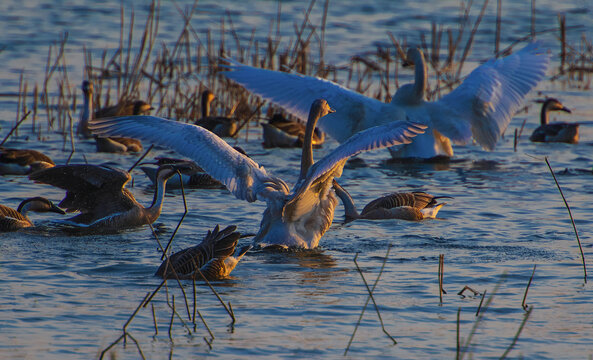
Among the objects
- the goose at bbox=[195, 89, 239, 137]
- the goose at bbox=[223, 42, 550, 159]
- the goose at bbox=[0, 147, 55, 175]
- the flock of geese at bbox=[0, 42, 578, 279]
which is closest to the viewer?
the flock of geese at bbox=[0, 42, 578, 279]

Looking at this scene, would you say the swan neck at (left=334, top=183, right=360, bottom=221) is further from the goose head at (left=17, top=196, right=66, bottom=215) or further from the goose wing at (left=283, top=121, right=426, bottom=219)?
the goose head at (left=17, top=196, right=66, bottom=215)

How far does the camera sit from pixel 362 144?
21.2ft

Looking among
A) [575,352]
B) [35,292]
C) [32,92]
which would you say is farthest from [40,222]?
[32,92]

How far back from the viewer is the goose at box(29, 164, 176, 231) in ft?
25.4

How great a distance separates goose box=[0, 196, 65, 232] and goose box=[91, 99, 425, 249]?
0.92 m

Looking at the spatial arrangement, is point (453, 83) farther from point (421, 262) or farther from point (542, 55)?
point (421, 262)

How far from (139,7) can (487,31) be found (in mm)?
7059

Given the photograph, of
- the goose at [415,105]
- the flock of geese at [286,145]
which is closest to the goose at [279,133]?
the flock of geese at [286,145]

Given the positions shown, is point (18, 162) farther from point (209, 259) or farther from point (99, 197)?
point (209, 259)

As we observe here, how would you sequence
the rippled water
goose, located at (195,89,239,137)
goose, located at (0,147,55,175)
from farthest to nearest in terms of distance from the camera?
goose, located at (195,89,239,137), goose, located at (0,147,55,175), the rippled water

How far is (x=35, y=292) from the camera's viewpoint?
564 centimetres

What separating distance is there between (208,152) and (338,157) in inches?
41.5

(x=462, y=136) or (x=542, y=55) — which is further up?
(x=542, y=55)

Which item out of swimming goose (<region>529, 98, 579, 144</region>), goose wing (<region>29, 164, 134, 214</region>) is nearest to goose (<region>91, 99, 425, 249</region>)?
goose wing (<region>29, 164, 134, 214</region>)
